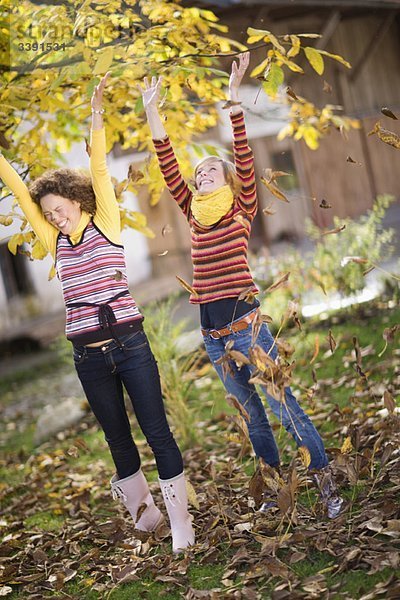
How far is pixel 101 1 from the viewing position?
3.64 m

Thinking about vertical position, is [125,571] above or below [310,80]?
below

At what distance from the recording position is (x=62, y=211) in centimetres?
322

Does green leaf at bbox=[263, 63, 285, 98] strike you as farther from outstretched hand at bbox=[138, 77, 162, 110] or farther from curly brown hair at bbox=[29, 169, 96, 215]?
curly brown hair at bbox=[29, 169, 96, 215]

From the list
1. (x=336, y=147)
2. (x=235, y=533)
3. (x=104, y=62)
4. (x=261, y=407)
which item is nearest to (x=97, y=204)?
(x=104, y=62)

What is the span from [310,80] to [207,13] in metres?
10.9

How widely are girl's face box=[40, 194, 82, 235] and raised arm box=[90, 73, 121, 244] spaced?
87 mm

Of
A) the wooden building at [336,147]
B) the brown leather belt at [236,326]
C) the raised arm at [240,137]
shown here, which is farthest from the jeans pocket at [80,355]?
the wooden building at [336,147]

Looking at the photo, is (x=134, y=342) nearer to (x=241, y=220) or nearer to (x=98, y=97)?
(x=241, y=220)

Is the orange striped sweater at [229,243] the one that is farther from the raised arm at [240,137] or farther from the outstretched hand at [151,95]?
the outstretched hand at [151,95]

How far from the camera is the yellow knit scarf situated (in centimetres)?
329

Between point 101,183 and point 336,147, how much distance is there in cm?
1271

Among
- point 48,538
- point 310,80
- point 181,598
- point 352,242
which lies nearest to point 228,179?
point 181,598

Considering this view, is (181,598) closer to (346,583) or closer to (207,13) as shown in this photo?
(346,583)

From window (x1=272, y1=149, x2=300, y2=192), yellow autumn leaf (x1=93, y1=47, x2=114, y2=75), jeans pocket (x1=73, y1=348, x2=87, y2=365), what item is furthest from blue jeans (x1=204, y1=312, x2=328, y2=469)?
window (x1=272, y1=149, x2=300, y2=192)
